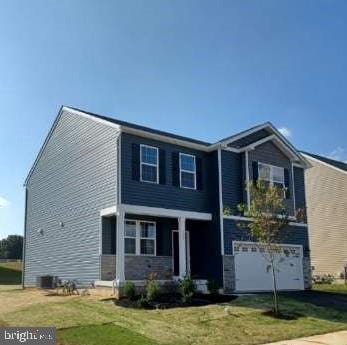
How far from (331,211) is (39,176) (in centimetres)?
1837

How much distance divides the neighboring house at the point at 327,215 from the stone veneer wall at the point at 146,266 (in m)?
14.8

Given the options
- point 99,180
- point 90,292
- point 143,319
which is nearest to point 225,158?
point 99,180

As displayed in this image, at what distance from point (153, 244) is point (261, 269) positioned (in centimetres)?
538

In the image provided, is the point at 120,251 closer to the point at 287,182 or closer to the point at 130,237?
the point at 130,237

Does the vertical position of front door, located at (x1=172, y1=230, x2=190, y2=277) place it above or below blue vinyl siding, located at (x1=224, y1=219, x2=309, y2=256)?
below

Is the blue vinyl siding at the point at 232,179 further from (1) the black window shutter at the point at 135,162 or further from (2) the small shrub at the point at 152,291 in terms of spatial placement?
(2) the small shrub at the point at 152,291

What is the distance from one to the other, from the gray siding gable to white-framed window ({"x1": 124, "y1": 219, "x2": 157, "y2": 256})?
50.6 inches

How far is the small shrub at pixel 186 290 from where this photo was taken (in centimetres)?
1836

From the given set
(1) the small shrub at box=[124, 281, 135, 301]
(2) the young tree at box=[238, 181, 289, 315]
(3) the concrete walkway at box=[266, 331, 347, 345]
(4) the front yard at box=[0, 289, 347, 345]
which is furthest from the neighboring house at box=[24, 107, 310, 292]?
(3) the concrete walkway at box=[266, 331, 347, 345]

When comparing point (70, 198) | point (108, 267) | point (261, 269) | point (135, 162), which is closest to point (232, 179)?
point (261, 269)

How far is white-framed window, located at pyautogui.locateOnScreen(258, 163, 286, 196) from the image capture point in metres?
25.0

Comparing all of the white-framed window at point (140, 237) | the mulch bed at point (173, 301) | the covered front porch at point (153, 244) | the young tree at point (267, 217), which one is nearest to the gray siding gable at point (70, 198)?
the covered front porch at point (153, 244)

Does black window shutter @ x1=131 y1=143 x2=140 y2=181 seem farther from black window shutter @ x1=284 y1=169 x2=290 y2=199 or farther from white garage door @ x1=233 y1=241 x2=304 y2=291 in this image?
black window shutter @ x1=284 y1=169 x2=290 y2=199

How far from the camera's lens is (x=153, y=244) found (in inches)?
877
